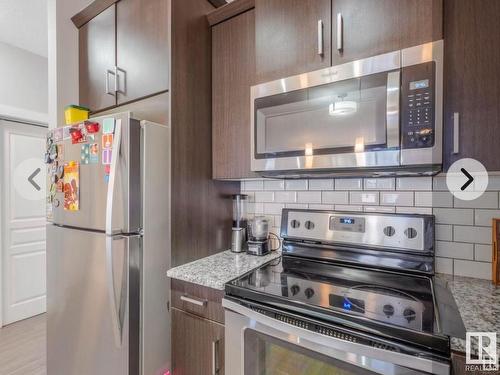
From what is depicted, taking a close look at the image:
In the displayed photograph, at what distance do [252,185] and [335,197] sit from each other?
1.84 feet

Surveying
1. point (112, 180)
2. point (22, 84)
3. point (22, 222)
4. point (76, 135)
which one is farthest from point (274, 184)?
point (22, 84)

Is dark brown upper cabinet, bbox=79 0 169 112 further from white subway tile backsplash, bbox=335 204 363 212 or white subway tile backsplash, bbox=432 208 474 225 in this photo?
white subway tile backsplash, bbox=432 208 474 225

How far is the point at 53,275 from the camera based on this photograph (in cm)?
156

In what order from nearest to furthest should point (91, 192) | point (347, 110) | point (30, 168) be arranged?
point (347, 110) → point (91, 192) → point (30, 168)

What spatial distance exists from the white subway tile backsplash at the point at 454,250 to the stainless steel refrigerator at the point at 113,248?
1.35m

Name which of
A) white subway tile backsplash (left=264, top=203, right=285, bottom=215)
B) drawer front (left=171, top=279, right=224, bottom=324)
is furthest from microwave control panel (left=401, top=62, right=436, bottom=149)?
drawer front (left=171, top=279, right=224, bottom=324)

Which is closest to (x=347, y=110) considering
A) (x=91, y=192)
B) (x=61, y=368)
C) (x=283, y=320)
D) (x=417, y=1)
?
(x=417, y=1)

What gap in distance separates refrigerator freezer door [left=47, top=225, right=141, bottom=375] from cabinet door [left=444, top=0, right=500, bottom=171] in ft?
4.74

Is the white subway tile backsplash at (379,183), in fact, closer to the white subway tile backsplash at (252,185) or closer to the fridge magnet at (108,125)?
the white subway tile backsplash at (252,185)

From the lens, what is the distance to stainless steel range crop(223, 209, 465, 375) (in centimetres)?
74

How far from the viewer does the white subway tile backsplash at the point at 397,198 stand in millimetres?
1293

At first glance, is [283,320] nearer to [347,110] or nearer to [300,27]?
[347,110]

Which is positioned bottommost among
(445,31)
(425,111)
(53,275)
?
(53,275)

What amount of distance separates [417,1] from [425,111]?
42 cm
